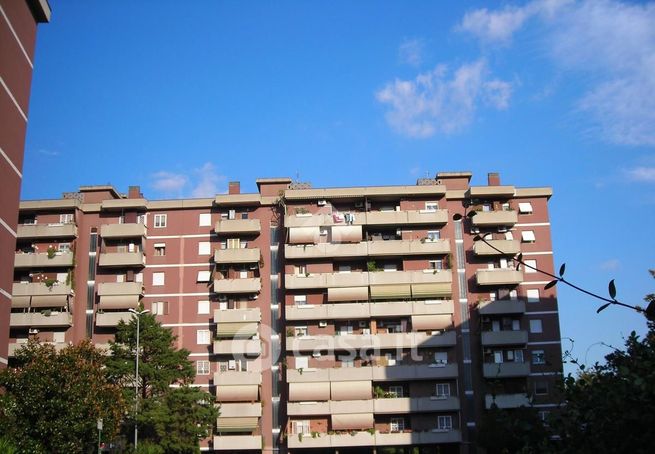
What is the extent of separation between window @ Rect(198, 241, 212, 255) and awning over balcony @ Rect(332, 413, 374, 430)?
50.4ft

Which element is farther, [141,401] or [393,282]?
[393,282]

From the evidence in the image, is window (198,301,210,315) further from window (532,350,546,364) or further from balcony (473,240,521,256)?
window (532,350,546,364)

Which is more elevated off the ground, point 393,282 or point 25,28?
point 25,28

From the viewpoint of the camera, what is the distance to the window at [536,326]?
5531cm

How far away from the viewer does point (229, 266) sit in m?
56.6

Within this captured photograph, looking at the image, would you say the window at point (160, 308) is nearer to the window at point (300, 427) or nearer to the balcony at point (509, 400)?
the window at point (300, 427)

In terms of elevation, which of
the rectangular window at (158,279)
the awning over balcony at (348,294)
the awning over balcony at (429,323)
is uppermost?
the rectangular window at (158,279)

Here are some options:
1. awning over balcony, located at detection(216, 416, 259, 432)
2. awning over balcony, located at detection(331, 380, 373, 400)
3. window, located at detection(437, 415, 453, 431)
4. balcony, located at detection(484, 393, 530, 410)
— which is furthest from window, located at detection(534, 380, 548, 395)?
awning over balcony, located at detection(216, 416, 259, 432)

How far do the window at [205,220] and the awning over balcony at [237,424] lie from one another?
14.5 metres

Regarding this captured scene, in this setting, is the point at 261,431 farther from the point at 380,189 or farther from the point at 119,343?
the point at 380,189

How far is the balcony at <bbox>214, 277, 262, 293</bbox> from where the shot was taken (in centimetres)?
5525

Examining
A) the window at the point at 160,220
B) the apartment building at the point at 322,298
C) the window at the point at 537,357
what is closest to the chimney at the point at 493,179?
the apartment building at the point at 322,298

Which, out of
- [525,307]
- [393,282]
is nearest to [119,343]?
[393,282]

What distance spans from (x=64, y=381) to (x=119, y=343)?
1417 cm
